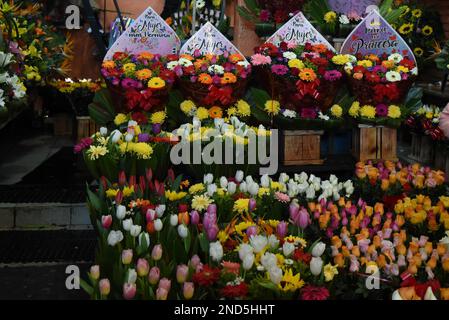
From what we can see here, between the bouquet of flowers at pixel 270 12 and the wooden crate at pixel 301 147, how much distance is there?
6.35 feet

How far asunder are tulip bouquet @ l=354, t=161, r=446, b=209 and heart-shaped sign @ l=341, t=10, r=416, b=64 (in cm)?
163

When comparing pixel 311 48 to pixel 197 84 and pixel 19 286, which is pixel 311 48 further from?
pixel 19 286

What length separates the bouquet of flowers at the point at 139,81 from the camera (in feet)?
16.8

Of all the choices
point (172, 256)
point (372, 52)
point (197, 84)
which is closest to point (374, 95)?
point (372, 52)

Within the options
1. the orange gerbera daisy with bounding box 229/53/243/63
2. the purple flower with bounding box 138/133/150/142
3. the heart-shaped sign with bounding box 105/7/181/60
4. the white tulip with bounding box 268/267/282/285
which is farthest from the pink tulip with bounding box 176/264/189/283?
the heart-shaped sign with bounding box 105/7/181/60

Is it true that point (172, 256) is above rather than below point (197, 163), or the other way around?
below

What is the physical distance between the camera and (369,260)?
2.85 metres

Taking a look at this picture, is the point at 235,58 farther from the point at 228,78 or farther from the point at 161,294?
the point at 161,294

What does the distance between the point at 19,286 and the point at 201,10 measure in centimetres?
515

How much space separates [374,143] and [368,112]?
31cm

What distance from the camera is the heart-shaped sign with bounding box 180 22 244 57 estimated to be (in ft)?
18.2

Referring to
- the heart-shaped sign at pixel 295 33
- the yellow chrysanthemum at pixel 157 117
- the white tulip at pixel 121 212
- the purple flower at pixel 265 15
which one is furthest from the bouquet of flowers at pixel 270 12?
the white tulip at pixel 121 212

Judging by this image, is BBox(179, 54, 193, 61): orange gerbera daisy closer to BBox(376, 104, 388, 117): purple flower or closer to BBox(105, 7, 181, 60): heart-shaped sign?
BBox(105, 7, 181, 60): heart-shaped sign
